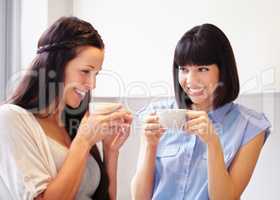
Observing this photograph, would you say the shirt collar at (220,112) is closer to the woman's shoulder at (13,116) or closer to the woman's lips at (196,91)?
the woman's lips at (196,91)

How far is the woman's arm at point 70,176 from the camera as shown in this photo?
2.62 feet

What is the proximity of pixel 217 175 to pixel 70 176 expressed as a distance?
0.37 m

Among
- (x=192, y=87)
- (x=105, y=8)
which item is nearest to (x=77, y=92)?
(x=192, y=87)

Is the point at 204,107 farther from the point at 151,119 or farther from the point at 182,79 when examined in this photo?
the point at 151,119

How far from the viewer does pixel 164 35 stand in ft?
4.29

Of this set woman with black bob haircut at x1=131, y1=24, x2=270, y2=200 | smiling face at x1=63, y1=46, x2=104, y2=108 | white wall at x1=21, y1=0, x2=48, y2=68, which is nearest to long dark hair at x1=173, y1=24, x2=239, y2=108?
woman with black bob haircut at x1=131, y1=24, x2=270, y2=200

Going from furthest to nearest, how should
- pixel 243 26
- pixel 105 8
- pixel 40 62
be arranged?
pixel 105 8 → pixel 243 26 → pixel 40 62

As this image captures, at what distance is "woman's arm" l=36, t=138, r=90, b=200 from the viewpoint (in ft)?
2.62

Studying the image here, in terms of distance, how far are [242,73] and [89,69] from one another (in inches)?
18.9

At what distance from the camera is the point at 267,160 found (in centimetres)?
124

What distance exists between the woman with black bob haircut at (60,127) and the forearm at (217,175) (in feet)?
0.76

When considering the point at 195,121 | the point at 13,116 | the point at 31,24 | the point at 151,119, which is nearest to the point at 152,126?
the point at 151,119

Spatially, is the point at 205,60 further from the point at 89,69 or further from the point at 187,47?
the point at 89,69

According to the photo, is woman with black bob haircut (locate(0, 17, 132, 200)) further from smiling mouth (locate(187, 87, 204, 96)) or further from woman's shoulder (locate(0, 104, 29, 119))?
smiling mouth (locate(187, 87, 204, 96))
